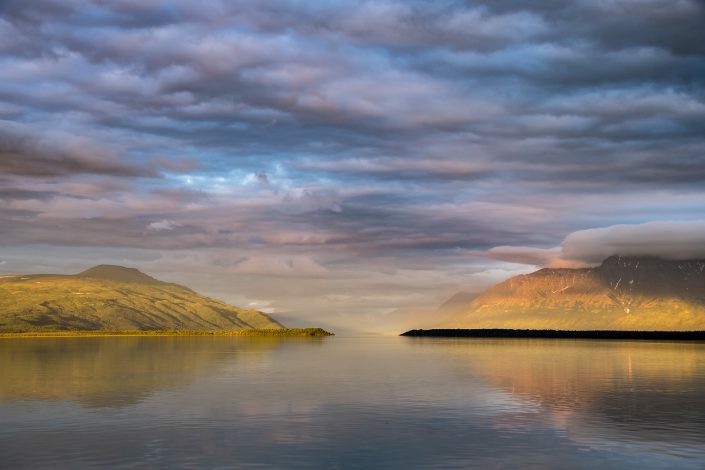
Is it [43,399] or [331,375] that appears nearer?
[43,399]

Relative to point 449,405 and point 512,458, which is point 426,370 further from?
point 512,458

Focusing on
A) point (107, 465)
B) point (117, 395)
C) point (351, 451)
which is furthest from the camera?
point (117, 395)

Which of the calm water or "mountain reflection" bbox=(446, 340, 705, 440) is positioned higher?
the calm water

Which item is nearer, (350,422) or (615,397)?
(350,422)

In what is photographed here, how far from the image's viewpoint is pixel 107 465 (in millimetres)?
44812

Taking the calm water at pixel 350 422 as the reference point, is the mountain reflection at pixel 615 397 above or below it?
below

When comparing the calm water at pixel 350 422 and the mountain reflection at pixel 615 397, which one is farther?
the mountain reflection at pixel 615 397

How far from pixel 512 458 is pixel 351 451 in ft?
33.3

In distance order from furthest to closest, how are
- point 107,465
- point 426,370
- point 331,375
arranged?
point 426,370
point 331,375
point 107,465

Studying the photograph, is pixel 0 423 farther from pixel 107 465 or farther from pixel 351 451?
pixel 351 451

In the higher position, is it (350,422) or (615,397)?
(350,422)

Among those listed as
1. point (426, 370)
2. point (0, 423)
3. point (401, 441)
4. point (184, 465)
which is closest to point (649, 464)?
point (401, 441)

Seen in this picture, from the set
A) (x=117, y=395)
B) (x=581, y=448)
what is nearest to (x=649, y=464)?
(x=581, y=448)

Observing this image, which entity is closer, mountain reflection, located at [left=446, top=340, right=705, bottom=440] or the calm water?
the calm water
